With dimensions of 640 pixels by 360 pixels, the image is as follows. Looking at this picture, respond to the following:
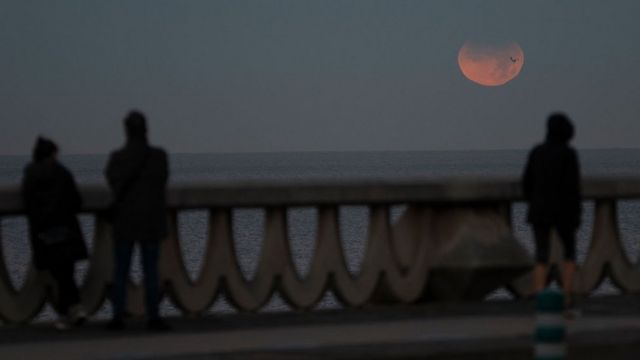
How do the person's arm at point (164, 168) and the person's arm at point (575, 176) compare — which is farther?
the person's arm at point (575, 176)

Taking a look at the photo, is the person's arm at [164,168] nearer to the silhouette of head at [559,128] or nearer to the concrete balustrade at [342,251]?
the concrete balustrade at [342,251]

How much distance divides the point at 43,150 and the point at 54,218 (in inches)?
20.7

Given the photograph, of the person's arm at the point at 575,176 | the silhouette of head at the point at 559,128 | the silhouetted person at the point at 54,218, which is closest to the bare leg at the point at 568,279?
the person's arm at the point at 575,176

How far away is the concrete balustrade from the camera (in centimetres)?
1395

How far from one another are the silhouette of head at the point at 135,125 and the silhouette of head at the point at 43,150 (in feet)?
2.01

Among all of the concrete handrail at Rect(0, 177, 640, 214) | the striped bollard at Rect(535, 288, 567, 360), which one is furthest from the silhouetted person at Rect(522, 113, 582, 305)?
the striped bollard at Rect(535, 288, 567, 360)

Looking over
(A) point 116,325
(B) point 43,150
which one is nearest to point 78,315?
(A) point 116,325

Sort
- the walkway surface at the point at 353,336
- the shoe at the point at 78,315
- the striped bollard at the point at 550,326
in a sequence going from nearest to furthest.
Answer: the striped bollard at the point at 550,326, the walkway surface at the point at 353,336, the shoe at the point at 78,315

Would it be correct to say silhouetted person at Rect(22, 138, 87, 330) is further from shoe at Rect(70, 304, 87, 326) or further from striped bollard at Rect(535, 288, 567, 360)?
striped bollard at Rect(535, 288, 567, 360)

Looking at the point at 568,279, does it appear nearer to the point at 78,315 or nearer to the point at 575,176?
the point at 575,176

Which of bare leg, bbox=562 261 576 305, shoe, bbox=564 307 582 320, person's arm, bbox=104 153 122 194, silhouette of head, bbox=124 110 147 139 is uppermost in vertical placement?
silhouette of head, bbox=124 110 147 139

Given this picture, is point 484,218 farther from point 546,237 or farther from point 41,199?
point 41,199

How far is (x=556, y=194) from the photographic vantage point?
13.8 meters

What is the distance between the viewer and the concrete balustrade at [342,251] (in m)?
14.0
